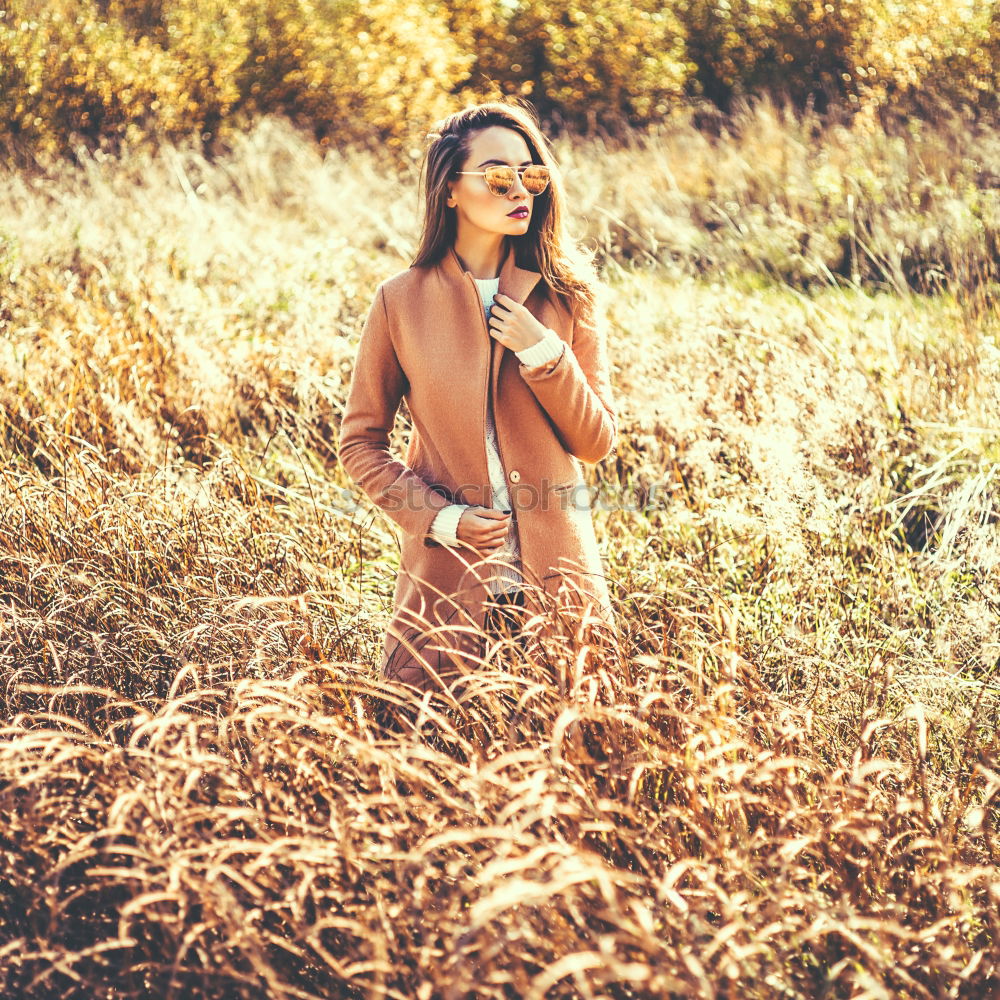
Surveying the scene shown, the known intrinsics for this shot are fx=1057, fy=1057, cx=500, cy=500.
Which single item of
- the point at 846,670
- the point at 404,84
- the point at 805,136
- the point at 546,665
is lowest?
the point at 846,670

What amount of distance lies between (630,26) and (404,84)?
2781mm

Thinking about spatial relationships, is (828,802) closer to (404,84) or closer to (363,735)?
(363,735)

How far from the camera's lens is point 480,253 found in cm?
241

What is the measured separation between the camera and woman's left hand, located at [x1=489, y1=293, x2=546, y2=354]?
7.29ft

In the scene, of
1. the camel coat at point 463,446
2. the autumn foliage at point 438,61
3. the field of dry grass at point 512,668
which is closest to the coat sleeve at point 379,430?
the camel coat at point 463,446

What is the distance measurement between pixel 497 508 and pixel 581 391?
32 cm

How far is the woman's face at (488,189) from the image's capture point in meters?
2.30

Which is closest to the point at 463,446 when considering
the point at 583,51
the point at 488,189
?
the point at 488,189

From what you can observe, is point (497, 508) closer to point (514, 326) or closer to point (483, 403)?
point (483, 403)

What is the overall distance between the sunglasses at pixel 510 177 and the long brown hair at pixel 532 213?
0.18 ft

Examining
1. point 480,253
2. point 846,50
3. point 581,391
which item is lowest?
point 581,391

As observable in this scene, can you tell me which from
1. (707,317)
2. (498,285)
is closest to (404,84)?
(707,317)

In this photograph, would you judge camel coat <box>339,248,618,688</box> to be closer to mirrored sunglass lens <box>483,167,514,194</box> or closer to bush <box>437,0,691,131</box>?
mirrored sunglass lens <box>483,167,514,194</box>

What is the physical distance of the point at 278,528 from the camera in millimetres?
3463
